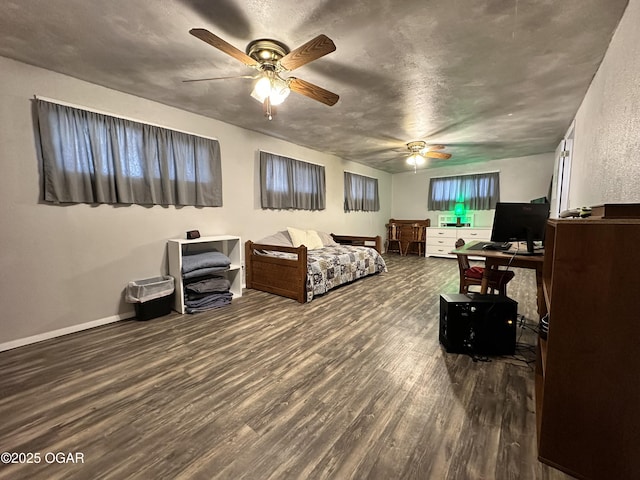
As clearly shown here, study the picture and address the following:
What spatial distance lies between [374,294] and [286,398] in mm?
2251

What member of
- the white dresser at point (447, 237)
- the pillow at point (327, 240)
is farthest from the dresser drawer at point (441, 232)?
the pillow at point (327, 240)

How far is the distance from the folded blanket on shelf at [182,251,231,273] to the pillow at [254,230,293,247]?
98 cm

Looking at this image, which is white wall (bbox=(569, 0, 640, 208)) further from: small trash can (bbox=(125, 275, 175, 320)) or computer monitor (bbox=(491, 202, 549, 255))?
small trash can (bbox=(125, 275, 175, 320))

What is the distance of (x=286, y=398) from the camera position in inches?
64.0

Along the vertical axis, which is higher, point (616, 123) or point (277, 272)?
point (616, 123)

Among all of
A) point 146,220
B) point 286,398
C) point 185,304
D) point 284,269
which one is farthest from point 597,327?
point 146,220

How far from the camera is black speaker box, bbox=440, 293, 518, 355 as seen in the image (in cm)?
207

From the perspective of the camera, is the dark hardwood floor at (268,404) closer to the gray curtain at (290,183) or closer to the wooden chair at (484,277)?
the wooden chair at (484,277)

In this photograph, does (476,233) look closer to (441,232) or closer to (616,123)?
(441,232)

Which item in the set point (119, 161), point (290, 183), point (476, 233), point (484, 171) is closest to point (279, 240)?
point (290, 183)

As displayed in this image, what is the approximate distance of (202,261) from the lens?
122 inches

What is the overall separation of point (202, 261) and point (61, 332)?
4.47ft

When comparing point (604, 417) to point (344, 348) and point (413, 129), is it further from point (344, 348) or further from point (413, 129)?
point (413, 129)

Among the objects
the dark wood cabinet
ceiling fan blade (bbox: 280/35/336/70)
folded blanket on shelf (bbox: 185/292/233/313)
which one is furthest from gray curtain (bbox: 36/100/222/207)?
the dark wood cabinet
